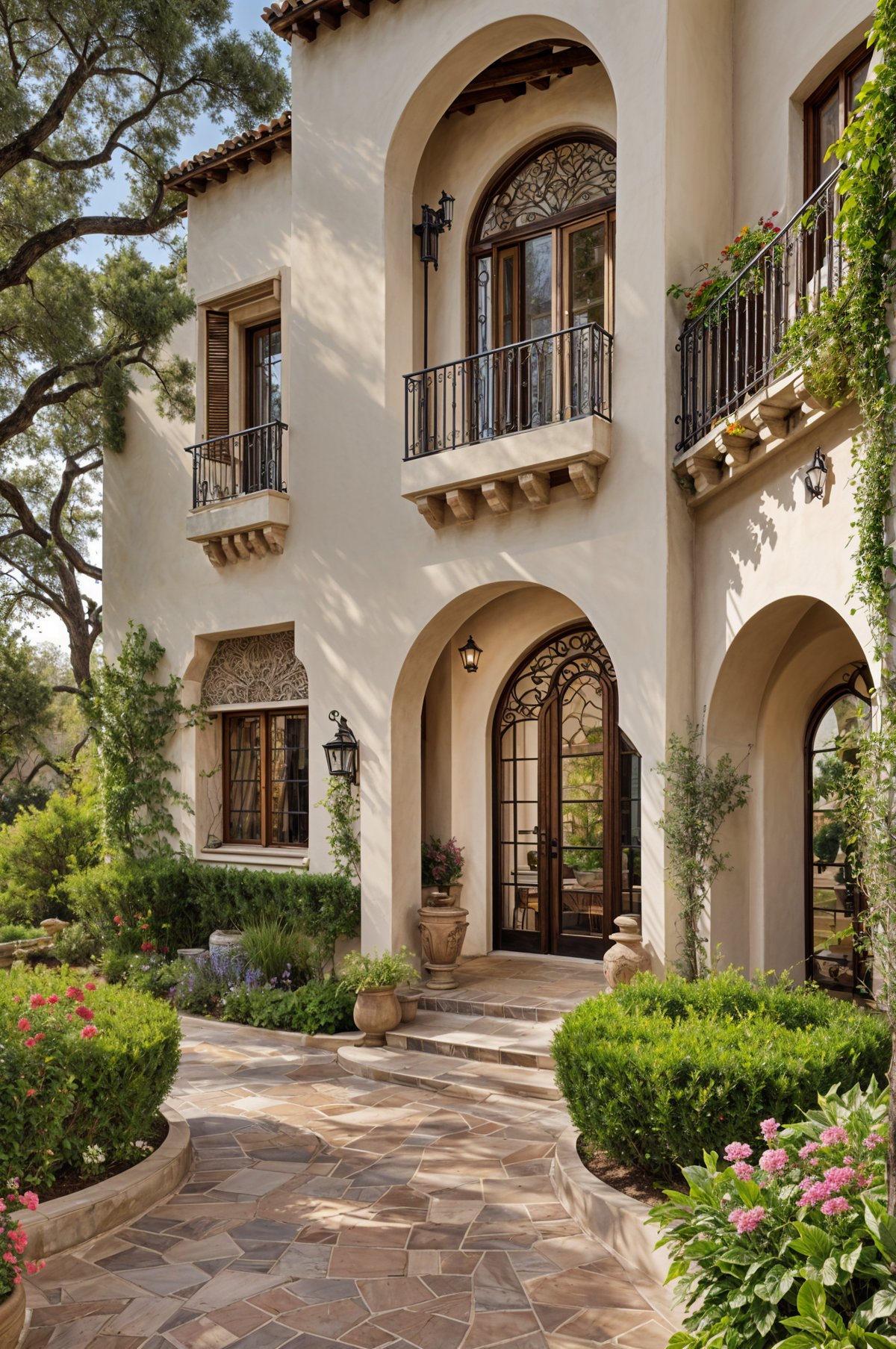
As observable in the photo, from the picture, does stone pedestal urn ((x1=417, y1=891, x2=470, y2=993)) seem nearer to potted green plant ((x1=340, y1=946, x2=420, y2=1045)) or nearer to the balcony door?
potted green plant ((x1=340, y1=946, x2=420, y2=1045))

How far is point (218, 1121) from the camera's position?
686 centimetres

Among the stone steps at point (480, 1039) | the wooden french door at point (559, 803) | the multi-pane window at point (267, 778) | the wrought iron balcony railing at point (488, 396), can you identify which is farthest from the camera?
the multi-pane window at point (267, 778)

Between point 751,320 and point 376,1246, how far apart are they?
20.8 feet

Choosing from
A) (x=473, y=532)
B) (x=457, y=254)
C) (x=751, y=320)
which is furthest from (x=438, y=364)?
(x=751, y=320)

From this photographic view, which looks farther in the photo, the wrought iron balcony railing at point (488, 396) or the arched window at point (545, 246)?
the arched window at point (545, 246)

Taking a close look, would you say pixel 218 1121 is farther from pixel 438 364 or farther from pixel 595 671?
pixel 438 364

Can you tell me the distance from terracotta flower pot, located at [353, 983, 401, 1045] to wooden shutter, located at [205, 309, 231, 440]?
694 cm

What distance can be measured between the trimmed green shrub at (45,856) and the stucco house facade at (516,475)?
2645mm

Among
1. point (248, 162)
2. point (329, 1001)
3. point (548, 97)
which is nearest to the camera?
point (329, 1001)

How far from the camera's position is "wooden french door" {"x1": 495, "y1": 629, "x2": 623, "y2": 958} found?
401 inches

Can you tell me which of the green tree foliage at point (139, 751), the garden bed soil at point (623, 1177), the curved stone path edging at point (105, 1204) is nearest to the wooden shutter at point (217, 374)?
the green tree foliage at point (139, 751)

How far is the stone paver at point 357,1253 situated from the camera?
13.7 ft

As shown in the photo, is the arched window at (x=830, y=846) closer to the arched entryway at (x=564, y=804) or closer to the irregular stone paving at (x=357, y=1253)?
the arched entryway at (x=564, y=804)

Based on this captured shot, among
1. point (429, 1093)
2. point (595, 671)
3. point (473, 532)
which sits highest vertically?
point (473, 532)
